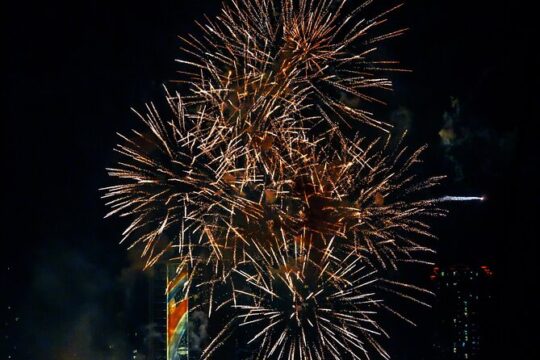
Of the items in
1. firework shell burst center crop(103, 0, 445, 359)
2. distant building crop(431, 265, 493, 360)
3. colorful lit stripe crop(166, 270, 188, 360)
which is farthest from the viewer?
distant building crop(431, 265, 493, 360)

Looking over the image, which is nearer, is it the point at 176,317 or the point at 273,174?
the point at 273,174

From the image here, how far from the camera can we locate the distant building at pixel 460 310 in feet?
60.3

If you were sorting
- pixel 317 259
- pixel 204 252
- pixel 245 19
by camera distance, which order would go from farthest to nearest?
pixel 204 252
pixel 317 259
pixel 245 19

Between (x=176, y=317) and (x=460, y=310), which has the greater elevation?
(x=460, y=310)

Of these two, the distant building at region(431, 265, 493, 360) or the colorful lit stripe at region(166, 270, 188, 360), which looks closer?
the colorful lit stripe at region(166, 270, 188, 360)

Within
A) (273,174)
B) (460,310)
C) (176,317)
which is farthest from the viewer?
(460,310)

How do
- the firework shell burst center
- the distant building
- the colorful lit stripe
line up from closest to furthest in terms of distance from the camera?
the firework shell burst center, the colorful lit stripe, the distant building

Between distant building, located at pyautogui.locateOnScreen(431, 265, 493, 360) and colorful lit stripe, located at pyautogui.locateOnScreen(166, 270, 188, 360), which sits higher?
distant building, located at pyautogui.locateOnScreen(431, 265, 493, 360)

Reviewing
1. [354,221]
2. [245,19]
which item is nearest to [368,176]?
[354,221]

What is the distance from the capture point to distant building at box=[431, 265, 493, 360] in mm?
18391

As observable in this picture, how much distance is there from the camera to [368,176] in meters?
10.1

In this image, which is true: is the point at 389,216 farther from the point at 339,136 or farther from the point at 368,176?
the point at 339,136

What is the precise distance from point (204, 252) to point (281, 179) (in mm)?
2469

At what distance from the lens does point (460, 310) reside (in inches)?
802
